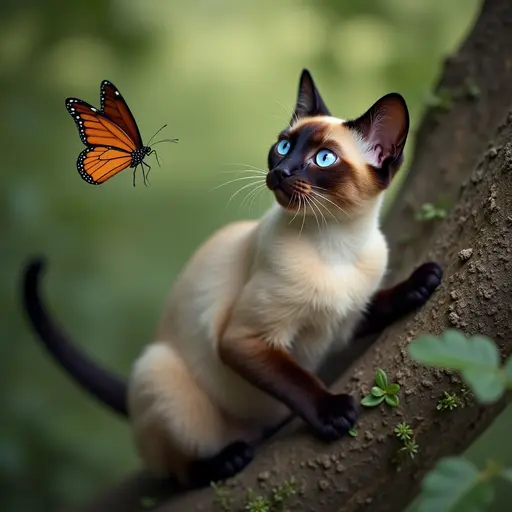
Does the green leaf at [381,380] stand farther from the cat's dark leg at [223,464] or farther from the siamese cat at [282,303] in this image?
the cat's dark leg at [223,464]

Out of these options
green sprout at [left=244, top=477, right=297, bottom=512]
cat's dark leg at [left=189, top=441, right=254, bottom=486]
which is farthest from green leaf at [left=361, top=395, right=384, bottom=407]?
cat's dark leg at [left=189, top=441, right=254, bottom=486]

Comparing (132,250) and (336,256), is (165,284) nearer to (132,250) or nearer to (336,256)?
(132,250)

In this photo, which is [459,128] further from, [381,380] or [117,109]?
[117,109]

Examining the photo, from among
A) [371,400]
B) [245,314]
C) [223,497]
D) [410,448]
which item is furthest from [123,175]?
[410,448]

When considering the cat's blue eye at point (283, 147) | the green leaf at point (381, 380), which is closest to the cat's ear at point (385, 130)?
the cat's blue eye at point (283, 147)

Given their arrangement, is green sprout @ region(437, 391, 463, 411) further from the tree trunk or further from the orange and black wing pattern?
the orange and black wing pattern
